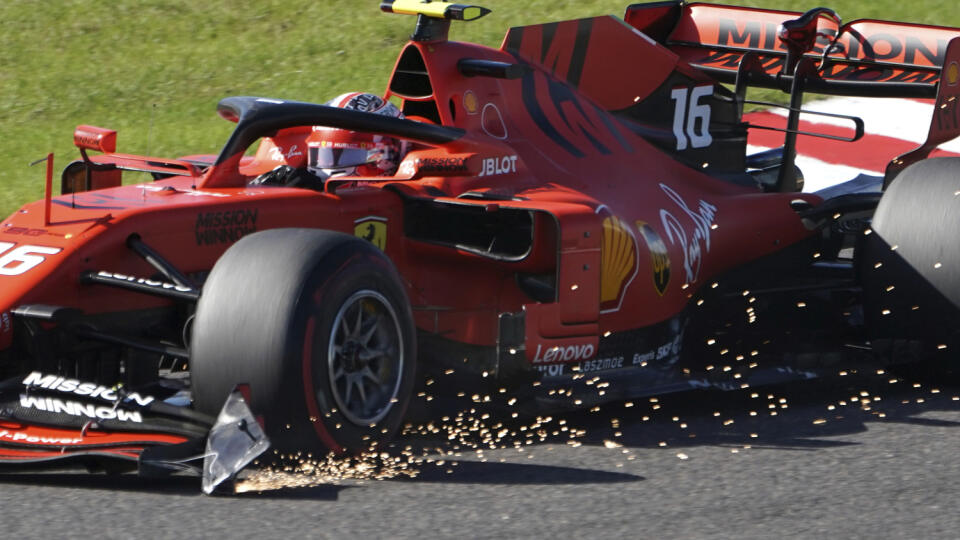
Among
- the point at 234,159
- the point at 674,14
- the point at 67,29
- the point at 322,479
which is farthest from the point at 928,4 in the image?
the point at 322,479

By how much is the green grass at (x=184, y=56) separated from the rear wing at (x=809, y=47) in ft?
13.8

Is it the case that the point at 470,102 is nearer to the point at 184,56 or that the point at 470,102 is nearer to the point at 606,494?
the point at 606,494

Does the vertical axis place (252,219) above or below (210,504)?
above

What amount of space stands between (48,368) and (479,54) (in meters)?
2.25

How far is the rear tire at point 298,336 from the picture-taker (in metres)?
4.13

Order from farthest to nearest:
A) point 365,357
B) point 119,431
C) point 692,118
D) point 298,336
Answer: point 692,118
point 365,357
point 119,431
point 298,336

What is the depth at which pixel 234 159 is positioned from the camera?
17.1ft

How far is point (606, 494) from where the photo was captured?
4238 millimetres

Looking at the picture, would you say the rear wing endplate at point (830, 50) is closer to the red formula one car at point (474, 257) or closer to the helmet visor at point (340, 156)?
the red formula one car at point (474, 257)

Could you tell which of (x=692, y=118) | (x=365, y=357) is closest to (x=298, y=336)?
(x=365, y=357)

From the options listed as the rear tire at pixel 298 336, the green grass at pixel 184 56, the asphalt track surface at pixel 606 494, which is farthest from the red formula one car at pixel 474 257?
the green grass at pixel 184 56

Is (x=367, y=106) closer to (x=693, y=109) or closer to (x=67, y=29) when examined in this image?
(x=693, y=109)

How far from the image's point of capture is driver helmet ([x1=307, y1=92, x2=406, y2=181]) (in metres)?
5.70

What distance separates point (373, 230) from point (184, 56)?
320 inches
